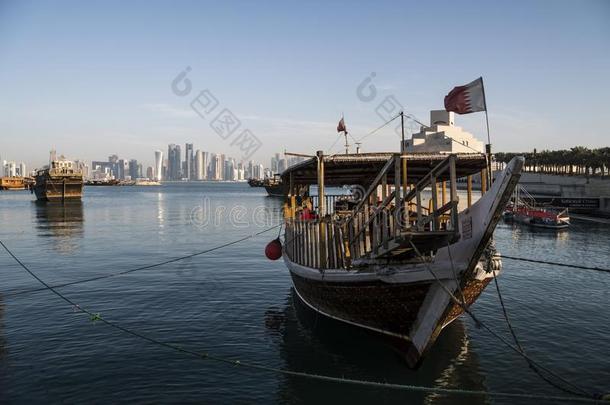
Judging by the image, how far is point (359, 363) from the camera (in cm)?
1208

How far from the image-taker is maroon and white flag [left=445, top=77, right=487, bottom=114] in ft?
35.1

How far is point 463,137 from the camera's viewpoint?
305ft

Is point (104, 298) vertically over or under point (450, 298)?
under

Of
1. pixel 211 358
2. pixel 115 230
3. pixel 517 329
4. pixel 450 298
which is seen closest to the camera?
pixel 450 298

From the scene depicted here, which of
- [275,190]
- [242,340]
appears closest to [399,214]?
[242,340]

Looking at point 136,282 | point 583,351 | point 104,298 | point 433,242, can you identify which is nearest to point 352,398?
point 433,242

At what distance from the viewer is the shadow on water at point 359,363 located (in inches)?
414

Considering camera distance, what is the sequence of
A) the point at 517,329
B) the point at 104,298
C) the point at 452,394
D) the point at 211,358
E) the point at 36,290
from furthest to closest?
the point at 36,290
the point at 104,298
the point at 517,329
the point at 211,358
the point at 452,394

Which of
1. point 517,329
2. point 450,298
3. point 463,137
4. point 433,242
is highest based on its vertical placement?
point 463,137

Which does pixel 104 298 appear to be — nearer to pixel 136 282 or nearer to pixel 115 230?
pixel 136 282

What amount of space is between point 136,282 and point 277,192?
106641 millimetres

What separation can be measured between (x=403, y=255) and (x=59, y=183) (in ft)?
315

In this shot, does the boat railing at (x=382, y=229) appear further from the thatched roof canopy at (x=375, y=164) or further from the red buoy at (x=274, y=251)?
the red buoy at (x=274, y=251)

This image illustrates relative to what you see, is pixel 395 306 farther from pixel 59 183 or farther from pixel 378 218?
pixel 59 183
